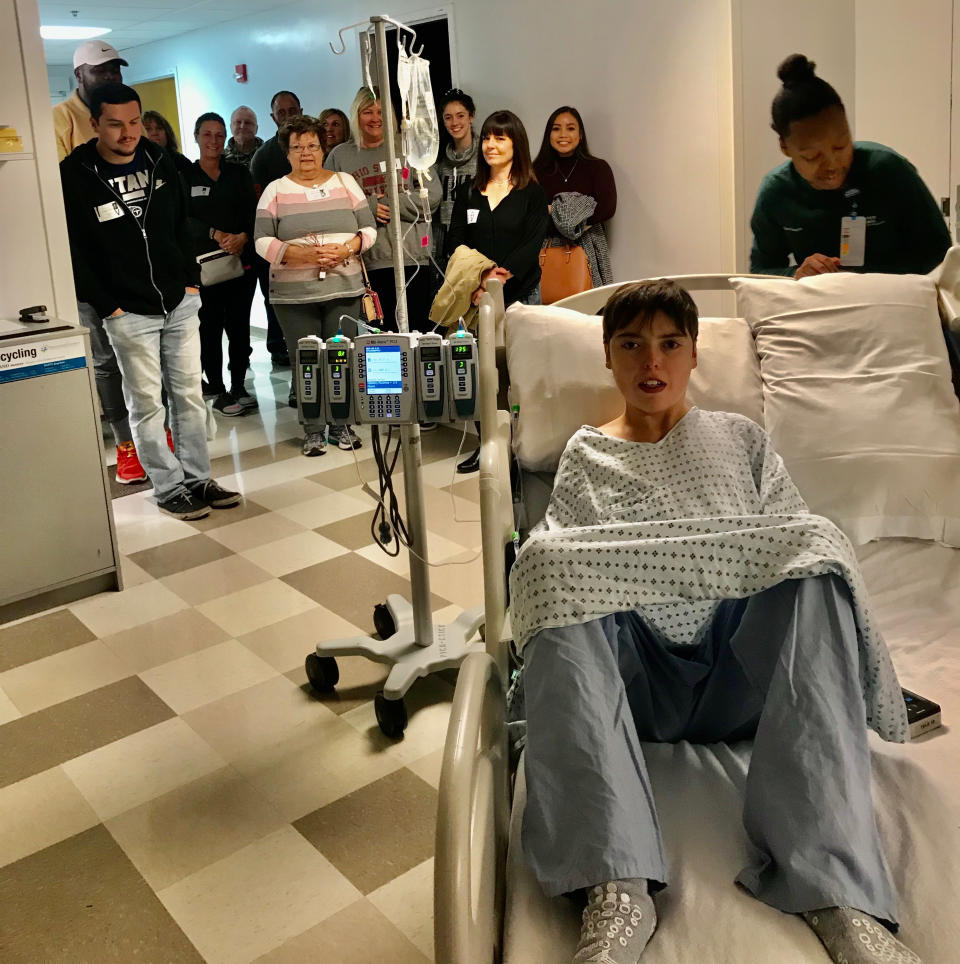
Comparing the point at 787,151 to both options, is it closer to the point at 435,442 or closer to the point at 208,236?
the point at 435,442

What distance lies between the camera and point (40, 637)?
9.64 feet

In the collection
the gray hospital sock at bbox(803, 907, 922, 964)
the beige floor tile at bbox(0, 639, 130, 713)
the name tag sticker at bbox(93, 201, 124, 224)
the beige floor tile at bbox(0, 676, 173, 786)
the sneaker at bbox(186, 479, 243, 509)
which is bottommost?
the beige floor tile at bbox(0, 676, 173, 786)

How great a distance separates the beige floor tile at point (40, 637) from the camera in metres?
2.83

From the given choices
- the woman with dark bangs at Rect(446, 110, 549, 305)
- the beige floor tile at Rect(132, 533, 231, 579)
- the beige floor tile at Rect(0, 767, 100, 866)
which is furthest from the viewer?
the woman with dark bangs at Rect(446, 110, 549, 305)

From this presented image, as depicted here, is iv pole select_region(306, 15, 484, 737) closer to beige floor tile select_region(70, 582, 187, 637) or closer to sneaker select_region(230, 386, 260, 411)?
beige floor tile select_region(70, 582, 187, 637)

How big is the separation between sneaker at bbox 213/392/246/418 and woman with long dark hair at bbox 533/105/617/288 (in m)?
1.81

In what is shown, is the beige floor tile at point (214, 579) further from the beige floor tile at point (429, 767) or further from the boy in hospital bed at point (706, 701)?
the boy in hospital bed at point (706, 701)

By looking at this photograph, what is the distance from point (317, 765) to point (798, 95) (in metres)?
2.73

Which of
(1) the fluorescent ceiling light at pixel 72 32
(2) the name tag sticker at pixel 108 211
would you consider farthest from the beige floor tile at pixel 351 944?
(1) the fluorescent ceiling light at pixel 72 32

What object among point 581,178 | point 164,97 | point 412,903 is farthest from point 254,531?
point 164,97

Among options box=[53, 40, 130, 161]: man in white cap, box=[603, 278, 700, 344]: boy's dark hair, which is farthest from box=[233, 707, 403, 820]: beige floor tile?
box=[53, 40, 130, 161]: man in white cap

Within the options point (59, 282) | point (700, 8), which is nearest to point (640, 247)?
point (700, 8)

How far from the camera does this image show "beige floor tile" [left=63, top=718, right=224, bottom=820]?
7.25 ft

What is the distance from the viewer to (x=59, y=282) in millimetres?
3227
